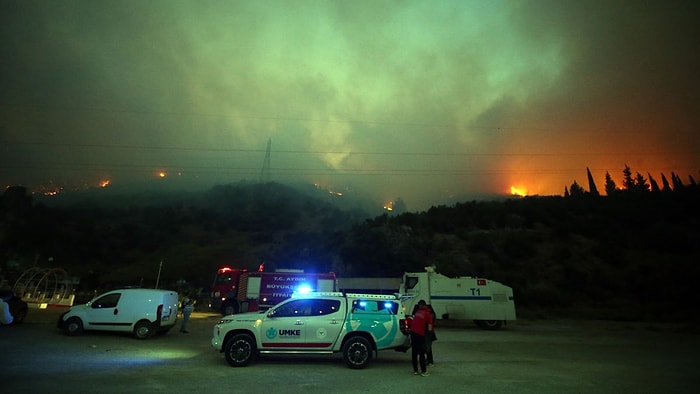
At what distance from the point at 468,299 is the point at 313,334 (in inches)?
568

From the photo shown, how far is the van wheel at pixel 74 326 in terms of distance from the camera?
14555 millimetres

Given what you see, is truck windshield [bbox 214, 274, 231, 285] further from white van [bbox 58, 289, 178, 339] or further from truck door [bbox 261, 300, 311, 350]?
truck door [bbox 261, 300, 311, 350]

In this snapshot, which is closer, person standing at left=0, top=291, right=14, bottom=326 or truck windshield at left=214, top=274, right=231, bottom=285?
person standing at left=0, top=291, right=14, bottom=326

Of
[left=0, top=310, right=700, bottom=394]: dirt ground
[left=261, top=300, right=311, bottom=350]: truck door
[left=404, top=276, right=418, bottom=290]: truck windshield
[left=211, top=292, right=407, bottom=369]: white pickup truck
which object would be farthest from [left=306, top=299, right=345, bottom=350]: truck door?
[left=404, top=276, right=418, bottom=290]: truck windshield

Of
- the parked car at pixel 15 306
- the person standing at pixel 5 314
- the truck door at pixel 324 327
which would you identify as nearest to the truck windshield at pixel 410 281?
the truck door at pixel 324 327

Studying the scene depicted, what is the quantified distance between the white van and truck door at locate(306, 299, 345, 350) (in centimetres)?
852

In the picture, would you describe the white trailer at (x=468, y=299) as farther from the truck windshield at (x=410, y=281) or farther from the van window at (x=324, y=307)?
the van window at (x=324, y=307)

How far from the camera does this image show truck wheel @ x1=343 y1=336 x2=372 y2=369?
32.2ft

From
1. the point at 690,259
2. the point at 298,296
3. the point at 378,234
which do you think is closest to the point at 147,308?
the point at 298,296

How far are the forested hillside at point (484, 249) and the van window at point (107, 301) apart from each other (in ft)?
106

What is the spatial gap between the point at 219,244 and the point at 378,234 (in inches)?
2218

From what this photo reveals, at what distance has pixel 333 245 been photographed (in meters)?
60.9

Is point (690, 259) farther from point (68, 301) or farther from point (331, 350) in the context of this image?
point (68, 301)

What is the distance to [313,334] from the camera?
10094 mm
